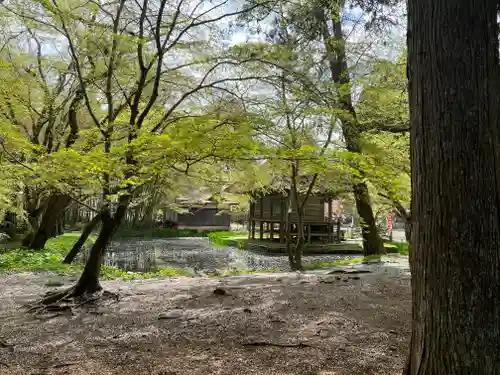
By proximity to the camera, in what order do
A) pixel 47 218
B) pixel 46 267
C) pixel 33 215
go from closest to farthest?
pixel 46 267 < pixel 47 218 < pixel 33 215

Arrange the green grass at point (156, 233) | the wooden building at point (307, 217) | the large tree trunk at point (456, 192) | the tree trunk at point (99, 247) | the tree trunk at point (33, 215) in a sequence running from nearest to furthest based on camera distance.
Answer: the large tree trunk at point (456, 192)
the tree trunk at point (99, 247)
the tree trunk at point (33, 215)
the wooden building at point (307, 217)
the green grass at point (156, 233)

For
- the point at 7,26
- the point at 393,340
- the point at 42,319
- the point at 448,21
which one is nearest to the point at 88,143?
the point at 42,319

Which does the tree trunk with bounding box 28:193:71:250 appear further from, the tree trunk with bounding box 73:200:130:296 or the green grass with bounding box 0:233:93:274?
the tree trunk with bounding box 73:200:130:296

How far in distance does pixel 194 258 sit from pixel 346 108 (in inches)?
471

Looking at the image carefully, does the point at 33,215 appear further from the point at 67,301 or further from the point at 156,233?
the point at 156,233

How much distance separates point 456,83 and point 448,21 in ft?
1.10

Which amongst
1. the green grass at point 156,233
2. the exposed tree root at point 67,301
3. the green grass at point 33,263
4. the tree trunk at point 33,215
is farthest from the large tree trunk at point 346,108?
the green grass at point 156,233

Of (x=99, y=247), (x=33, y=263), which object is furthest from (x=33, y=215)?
(x=99, y=247)

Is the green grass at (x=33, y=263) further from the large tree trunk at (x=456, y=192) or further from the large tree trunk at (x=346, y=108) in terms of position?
the large tree trunk at (x=456, y=192)

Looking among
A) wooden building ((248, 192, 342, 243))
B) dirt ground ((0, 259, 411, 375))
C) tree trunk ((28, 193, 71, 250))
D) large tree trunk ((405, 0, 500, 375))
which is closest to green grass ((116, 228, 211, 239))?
wooden building ((248, 192, 342, 243))

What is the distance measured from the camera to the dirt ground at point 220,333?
3.16 meters

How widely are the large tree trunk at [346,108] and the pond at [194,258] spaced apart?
2976mm

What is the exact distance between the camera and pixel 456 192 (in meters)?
2.08

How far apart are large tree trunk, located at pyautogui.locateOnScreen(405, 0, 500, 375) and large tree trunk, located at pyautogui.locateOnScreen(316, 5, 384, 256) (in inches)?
94.1
